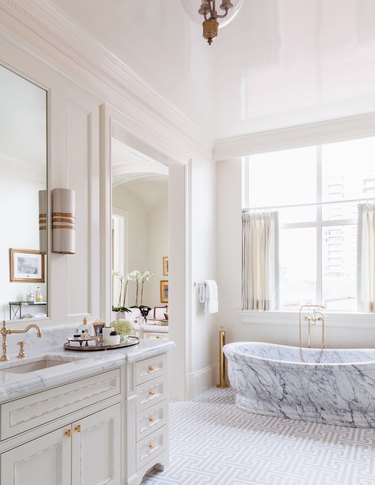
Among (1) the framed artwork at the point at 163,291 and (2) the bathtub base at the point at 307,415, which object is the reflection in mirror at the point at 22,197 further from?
(1) the framed artwork at the point at 163,291

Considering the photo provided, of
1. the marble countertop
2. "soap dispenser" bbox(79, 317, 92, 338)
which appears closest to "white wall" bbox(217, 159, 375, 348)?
the marble countertop

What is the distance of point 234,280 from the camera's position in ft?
17.8

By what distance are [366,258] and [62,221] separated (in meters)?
3.34

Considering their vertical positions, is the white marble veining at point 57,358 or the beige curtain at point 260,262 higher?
the beige curtain at point 260,262

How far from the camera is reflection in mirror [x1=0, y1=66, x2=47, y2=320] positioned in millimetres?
2502

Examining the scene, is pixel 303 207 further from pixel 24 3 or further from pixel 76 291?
pixel 24 3

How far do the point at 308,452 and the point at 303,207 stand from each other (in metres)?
2.78

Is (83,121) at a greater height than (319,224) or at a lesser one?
greater

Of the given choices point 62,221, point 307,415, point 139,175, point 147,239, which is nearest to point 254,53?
point 62,221

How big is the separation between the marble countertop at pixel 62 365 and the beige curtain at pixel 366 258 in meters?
2.55

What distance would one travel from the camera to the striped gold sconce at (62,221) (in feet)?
9.09

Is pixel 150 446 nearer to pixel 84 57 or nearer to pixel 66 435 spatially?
pixel 66 435

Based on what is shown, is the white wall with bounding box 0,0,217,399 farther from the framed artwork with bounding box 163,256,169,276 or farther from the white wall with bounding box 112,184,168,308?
the framed artwork with bounding box 163,256,169,276

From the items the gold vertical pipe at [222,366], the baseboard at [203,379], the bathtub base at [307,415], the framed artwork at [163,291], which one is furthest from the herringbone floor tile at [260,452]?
the framed artwork at [163,291]
